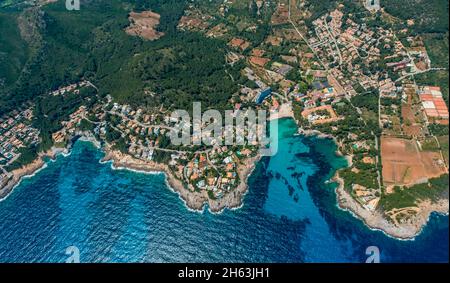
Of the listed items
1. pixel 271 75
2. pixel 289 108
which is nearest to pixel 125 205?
pixel 289 108

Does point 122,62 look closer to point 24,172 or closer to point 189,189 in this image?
point 24,172

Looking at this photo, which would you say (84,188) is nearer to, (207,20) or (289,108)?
(289,108)

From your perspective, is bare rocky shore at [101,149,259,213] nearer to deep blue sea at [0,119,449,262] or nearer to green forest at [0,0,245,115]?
deep blue sea at [0,119,449,262]

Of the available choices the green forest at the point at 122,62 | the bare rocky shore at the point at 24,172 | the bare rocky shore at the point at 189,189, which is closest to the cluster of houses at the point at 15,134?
the green forest at the point at 122,62

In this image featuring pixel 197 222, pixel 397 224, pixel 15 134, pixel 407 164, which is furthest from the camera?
pixel 15 134

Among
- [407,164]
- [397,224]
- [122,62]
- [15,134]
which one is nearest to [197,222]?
[397,224]

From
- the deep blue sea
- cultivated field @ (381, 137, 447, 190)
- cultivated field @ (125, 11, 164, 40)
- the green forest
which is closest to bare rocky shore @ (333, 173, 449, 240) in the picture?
the deep blue sea

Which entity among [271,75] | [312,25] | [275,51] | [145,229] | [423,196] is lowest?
→ [145,229]

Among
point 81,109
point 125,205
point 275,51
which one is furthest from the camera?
point 275,51
